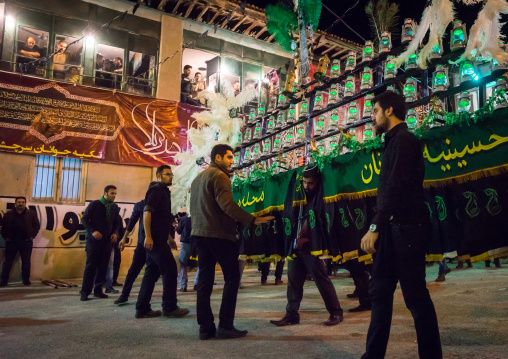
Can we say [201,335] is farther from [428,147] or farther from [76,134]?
[76,134]

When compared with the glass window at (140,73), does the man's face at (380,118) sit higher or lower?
lower

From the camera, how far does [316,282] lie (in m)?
4.32

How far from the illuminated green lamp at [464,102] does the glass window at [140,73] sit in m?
11.7

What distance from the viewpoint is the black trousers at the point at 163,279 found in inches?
192

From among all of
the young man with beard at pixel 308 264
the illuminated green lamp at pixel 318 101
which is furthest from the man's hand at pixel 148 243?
the illuminated green lamp at pixel 318 101

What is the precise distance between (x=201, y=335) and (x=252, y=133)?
4705mm

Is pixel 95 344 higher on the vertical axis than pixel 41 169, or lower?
lower

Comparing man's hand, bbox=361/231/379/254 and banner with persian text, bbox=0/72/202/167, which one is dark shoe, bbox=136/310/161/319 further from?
banner with persian text, bbox=0/72/202/167

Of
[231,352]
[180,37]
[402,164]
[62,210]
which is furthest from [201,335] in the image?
[180,37]

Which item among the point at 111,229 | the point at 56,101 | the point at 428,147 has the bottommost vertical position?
the point at 111,229

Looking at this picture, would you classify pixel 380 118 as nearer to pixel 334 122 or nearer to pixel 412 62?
pixel 412 62

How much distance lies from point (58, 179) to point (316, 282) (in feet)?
31.7

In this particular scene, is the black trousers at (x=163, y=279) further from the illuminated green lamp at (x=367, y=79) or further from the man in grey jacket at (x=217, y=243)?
the illuminated green lamp at (x=367, y=79)

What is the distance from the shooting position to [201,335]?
3717 millimetres
